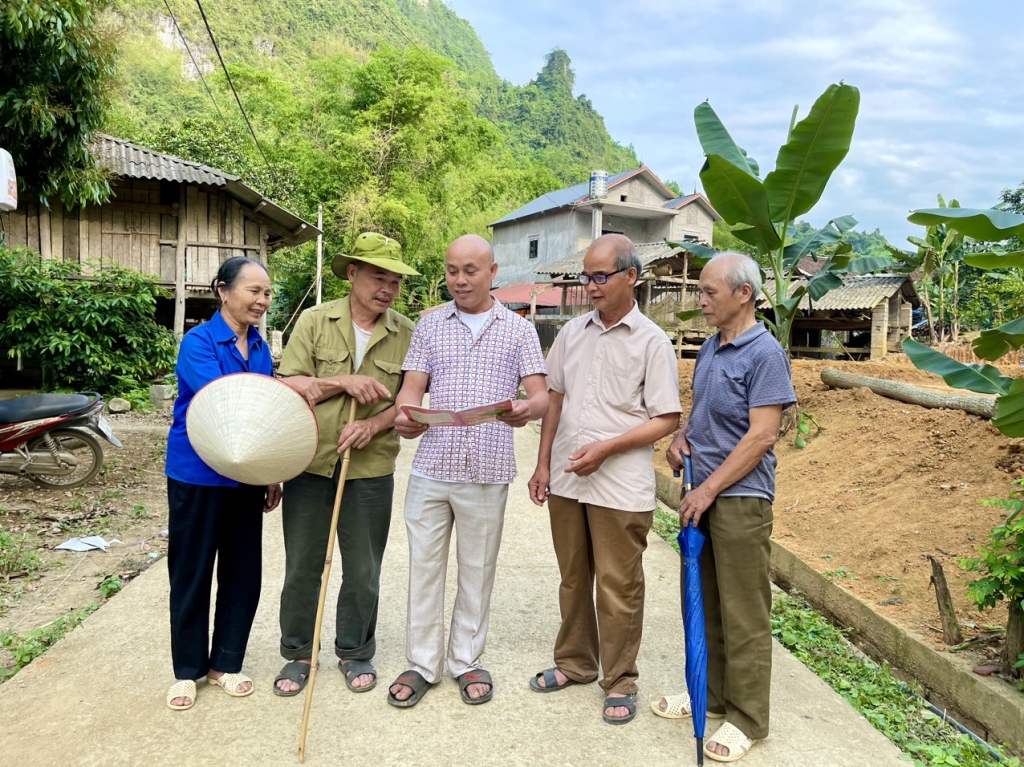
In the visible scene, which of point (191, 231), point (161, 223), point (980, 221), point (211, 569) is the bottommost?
point (211, 569)

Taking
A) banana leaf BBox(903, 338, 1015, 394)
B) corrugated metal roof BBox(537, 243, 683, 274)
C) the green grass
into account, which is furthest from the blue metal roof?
the green grass

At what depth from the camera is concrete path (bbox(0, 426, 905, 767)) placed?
2.56 metres

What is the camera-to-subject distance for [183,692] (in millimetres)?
2854

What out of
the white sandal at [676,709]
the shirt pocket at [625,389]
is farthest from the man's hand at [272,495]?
the white sandal at [676,709]

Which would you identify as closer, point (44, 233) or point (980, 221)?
point (980, 221)

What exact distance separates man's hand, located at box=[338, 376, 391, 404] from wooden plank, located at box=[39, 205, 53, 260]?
40.9 feet

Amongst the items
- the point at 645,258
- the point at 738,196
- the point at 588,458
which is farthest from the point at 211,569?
the point at 645,258

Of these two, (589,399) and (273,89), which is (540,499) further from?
(273,89)

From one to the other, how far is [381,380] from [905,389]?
627cm

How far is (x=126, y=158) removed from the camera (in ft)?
41.2

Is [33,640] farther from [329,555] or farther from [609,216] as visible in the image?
[609,216]

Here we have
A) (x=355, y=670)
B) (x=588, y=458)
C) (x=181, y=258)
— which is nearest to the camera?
(x=588, y=458)

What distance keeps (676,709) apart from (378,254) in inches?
85.8

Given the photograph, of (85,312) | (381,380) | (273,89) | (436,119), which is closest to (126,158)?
(85,312)
